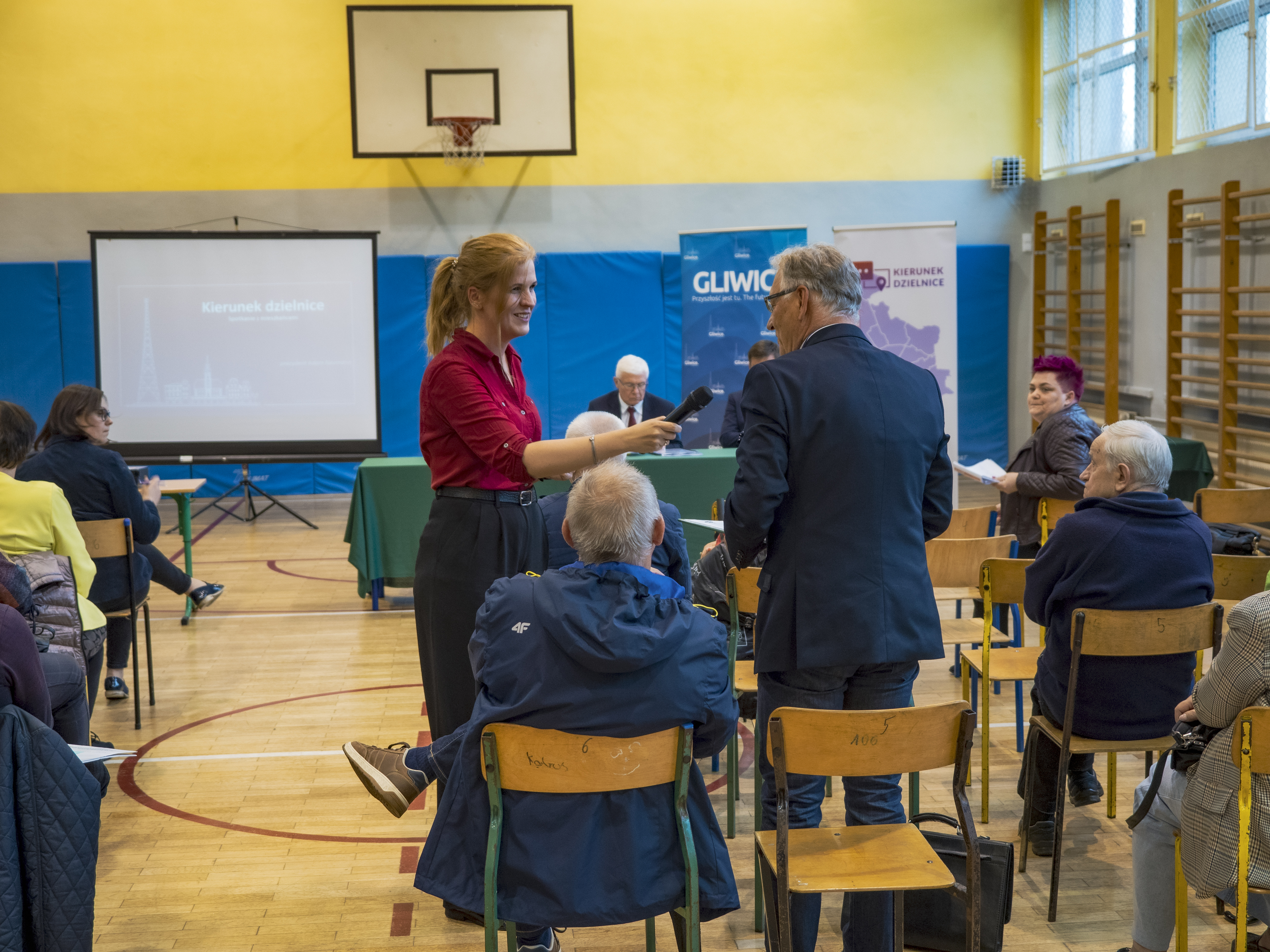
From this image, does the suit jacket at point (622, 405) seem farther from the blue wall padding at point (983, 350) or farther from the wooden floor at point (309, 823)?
the blue wall padding at point (983, 350)

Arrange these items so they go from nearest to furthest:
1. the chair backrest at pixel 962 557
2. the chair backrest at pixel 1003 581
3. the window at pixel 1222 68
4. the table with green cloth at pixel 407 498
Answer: the chair backrest at pixel 1003 581 → the chair backrest at pixel 962 557 → the table with green cloth at pixel 407 498 → the window at pixel 1222 68

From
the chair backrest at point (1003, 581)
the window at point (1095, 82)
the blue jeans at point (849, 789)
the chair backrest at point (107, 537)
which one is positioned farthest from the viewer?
the window at point (1095, 82)

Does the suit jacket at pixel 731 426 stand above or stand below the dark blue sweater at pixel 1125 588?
above

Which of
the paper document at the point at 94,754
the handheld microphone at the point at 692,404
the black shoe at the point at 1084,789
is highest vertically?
the handheld microphone at the point at 692,404

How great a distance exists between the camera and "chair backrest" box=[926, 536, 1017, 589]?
388cm

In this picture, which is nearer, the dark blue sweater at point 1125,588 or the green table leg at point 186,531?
the dark blue sweater at point 1125,588

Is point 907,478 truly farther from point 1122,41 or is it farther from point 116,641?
point 1122,41

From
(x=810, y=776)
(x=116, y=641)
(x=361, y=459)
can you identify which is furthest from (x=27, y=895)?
(x=361, y=459)

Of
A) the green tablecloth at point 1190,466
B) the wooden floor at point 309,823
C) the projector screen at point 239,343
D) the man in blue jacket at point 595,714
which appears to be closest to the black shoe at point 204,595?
the wooden floor at point 309,823

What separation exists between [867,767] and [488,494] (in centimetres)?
98

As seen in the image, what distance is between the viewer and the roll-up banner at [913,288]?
25.7 ft

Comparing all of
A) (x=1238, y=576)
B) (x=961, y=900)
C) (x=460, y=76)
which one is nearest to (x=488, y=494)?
(x=961, y=900)

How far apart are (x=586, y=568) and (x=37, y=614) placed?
2.04m

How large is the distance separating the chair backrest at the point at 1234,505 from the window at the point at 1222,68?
3.18m
